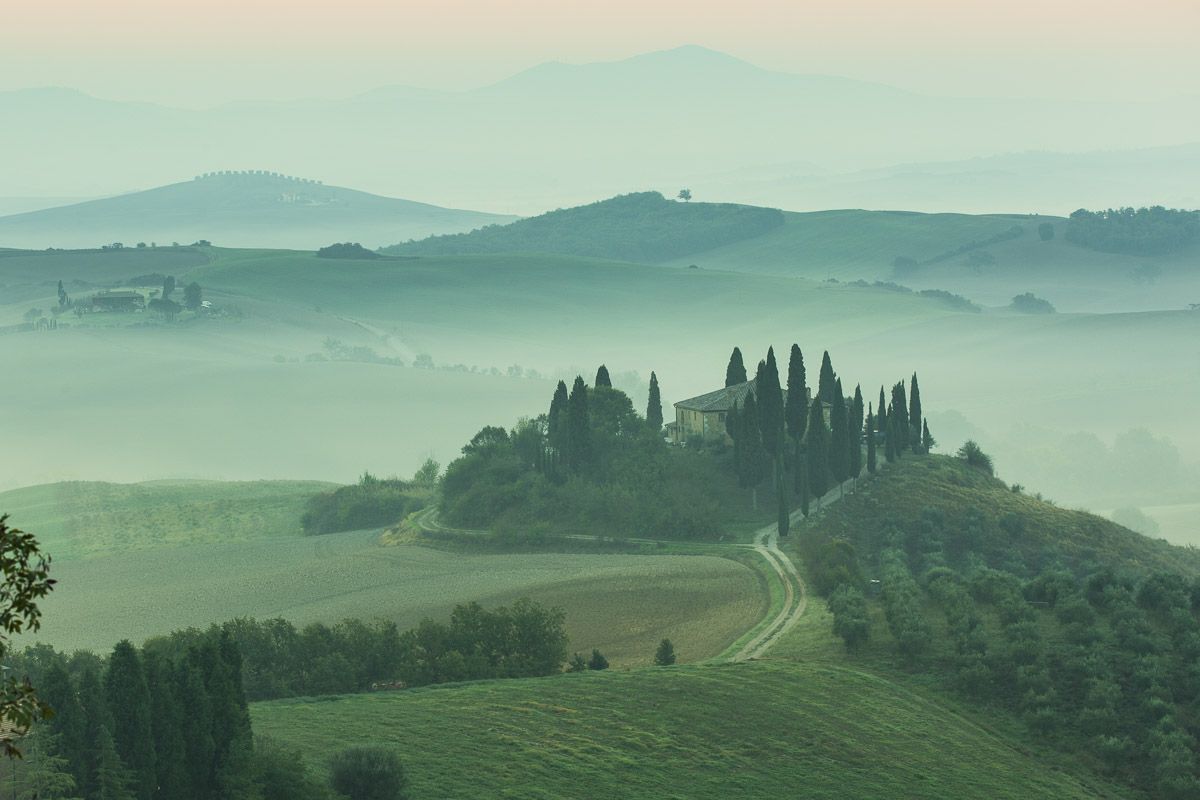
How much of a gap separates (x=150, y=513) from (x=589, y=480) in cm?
4339

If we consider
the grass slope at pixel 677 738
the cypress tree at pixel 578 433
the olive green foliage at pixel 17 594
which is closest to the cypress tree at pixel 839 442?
the cypress tree at pixel 578 433

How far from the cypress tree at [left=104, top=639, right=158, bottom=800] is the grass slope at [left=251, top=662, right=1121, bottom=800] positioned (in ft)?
20.5

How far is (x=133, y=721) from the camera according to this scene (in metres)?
43.8

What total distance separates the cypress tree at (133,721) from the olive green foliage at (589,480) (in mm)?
62183

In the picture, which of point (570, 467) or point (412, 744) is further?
point (570, 467)

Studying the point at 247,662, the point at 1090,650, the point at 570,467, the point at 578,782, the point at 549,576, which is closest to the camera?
the point at 578,782

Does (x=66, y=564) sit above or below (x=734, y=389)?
below

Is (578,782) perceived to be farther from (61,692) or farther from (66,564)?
(66,564)

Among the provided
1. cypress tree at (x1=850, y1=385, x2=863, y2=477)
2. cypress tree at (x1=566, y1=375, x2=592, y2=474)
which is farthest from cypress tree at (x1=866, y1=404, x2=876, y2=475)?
cypress tree at (x1=566, y1=375, x2=592, y2=474)

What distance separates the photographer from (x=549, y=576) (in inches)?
3674

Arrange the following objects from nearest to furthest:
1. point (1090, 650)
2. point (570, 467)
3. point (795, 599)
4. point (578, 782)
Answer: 1. point (578, 782)
2. point (1090, 650)
3. point (795, 599)
4. point (570, 467)

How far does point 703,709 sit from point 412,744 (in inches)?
499

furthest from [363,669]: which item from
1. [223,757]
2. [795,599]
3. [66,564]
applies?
[66,564]

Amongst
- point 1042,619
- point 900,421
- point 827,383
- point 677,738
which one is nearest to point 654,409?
point 827,383
